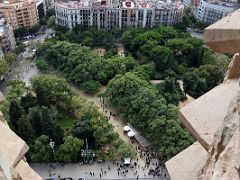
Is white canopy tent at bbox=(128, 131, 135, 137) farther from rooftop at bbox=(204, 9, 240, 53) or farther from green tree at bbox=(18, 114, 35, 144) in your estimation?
rooftop at bbox=(204, 9, 240, 53)

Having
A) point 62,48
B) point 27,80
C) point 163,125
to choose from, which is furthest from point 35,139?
point 62,48

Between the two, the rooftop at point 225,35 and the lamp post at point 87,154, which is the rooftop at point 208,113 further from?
the lamp post at point 87,154

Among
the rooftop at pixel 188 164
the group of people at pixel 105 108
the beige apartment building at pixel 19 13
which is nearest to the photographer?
the rooftop at pixel 188 164

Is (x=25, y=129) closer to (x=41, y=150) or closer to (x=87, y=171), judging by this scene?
(x=41, y=150)

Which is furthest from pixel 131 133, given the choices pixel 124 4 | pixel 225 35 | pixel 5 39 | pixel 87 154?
pixel 124 4

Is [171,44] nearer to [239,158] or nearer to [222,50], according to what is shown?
[222,50]

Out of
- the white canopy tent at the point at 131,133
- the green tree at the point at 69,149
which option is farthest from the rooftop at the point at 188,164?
the white canopy tent at the point at 131,133
